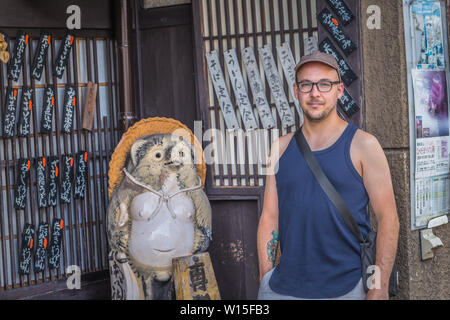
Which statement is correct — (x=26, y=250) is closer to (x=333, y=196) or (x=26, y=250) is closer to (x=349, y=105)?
(x=349, y=105)

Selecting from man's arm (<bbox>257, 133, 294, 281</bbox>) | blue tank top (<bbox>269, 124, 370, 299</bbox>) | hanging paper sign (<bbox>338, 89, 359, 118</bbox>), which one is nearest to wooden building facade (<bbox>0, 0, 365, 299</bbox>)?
hanging paper sign (<bbox>338, 89, 359, 118</bbox>)

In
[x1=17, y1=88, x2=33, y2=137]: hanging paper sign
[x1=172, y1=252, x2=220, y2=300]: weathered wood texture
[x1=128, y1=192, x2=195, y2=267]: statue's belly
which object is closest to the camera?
[x1=172, y1=252, x2=220, y2=300]: weathered wood texture

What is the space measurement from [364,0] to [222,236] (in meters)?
2.86

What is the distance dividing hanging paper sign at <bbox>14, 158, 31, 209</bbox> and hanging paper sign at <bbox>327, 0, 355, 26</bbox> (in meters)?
3.61

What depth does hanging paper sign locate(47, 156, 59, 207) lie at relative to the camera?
6270 mm

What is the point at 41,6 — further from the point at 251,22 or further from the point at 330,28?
the point at 330,28

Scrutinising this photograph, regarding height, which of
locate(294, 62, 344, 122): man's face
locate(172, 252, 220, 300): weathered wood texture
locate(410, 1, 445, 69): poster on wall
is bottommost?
locate(172, 252, 220, 300): weathered wood texture

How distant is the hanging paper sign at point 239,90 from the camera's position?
5.93 m

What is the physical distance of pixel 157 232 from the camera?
5.08 meters

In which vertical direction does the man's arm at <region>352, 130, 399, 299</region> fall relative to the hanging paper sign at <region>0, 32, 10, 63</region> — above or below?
below

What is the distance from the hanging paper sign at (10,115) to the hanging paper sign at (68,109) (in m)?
0.57

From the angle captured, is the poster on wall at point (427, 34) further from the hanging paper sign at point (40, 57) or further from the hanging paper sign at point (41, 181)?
the hanging paper sign at point (41, 181)

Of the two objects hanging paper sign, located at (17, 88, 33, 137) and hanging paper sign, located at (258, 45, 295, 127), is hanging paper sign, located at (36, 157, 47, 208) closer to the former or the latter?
hanging paper sign, located at (17, 88, 33, 137)

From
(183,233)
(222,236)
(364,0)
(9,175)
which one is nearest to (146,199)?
(183,233)
